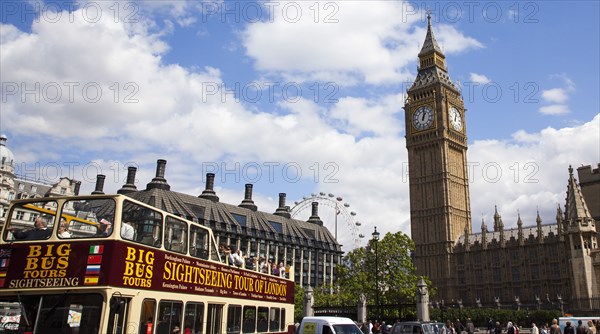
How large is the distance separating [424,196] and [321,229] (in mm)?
28104

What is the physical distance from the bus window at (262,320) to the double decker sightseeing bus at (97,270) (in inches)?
130

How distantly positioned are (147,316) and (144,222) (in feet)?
6.85

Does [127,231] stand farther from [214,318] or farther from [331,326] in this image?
[331,326]

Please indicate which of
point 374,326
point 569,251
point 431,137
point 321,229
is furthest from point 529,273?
point 374,326

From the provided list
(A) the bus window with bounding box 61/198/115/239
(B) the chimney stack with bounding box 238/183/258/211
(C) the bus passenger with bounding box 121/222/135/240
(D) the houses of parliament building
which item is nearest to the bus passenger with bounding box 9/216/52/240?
(A) the bus window with bounding box 61/198/115/239

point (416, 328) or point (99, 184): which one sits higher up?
point (99, 184)

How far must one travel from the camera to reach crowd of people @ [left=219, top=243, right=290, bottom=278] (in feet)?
49.8

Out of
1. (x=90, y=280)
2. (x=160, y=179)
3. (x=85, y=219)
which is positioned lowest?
(x=90, y=280)

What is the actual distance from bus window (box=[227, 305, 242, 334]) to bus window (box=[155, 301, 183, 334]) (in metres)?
2.38

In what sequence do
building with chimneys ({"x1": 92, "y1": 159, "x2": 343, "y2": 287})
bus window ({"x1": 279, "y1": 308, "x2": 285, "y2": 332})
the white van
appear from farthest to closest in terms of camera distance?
building with chimneys ({"x1": 92, "y1": 159, "x2": 343, "y2": 287}) < bus window ({"x1": 279, "y1": 308, "x2": 285, "y2": 332}) < the white van

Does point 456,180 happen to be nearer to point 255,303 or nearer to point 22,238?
point 255,303

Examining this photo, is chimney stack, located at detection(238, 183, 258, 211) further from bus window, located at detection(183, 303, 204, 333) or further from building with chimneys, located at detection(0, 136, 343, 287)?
bus window, located at detection(183, 303, 204, 333)

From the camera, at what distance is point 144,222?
11.0 m

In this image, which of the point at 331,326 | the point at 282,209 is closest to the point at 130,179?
the point at 282,209
